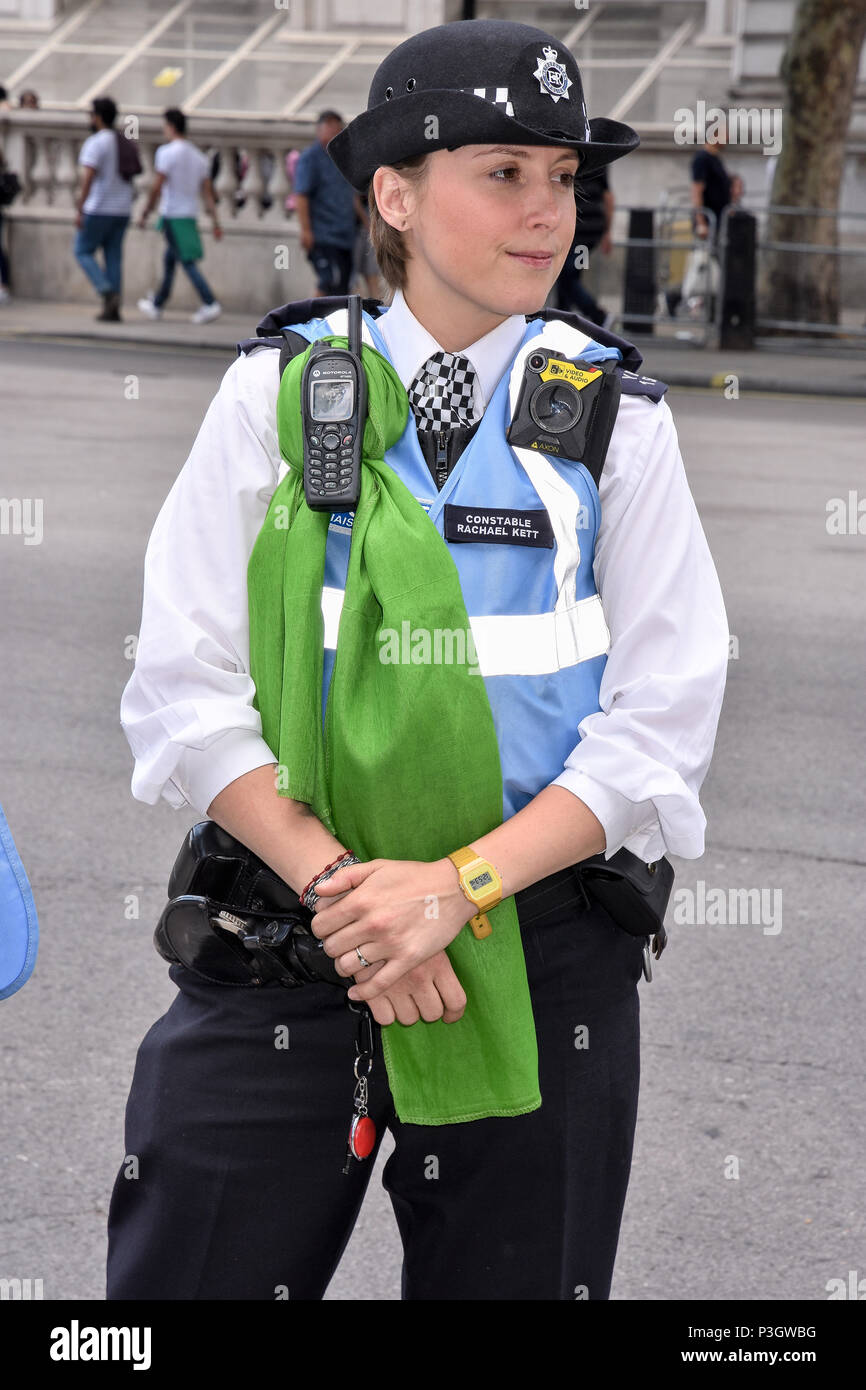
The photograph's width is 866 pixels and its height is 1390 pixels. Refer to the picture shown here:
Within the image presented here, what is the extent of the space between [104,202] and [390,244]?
17714mm

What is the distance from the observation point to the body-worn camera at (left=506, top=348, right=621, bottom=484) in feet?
6.53

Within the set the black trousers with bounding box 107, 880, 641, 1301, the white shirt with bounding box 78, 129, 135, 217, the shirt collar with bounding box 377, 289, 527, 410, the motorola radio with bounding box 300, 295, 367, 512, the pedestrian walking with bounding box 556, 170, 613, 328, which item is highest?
the white shirt with bounding box 78, 129, 135, 217

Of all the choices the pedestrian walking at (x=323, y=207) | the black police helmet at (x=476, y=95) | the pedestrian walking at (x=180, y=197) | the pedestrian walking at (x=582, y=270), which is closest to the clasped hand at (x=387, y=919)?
the black police helmet at (x=476, y=95)

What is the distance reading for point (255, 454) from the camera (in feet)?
6.61

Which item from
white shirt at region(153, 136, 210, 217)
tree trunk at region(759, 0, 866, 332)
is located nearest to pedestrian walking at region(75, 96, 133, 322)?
white shirt at region(153, 136, 210, 217)

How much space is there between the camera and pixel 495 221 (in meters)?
2.03

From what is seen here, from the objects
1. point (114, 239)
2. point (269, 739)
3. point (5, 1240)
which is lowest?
point (5, 1240)

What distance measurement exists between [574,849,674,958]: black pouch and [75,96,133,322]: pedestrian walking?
58.4 ft

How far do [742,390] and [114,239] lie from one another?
7358 millimetres

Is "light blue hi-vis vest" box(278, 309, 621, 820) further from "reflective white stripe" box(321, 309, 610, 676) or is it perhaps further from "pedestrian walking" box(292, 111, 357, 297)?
"pedestrian walking" box(292, 111, 357, 297)

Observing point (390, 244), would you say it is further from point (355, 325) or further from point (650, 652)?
point (650, 652)
